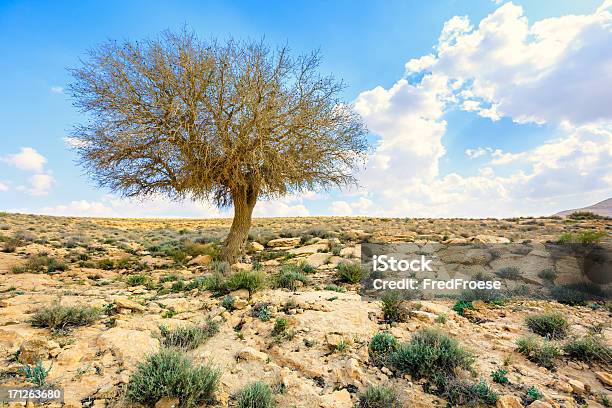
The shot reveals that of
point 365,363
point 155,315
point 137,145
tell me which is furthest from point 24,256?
point 365,363

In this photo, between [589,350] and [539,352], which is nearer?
[539,352]

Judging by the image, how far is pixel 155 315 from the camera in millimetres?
5656

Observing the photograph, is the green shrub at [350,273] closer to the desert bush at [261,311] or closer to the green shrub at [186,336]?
the desert bush at [261,311]

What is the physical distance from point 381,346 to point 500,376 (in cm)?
156

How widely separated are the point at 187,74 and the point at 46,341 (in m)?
8.42

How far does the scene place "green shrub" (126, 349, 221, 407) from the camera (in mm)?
3402

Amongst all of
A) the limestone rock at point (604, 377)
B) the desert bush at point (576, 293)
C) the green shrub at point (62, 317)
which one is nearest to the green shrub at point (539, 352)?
the limestone rock at point (604, 377)

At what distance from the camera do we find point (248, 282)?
7047mm

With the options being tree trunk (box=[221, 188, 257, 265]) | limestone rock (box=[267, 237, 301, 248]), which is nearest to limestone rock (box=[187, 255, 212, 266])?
tree trunk (box=[221, 188, 257, 265])

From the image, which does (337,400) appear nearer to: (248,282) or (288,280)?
(248,282)

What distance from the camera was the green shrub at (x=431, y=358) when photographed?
4.21 metres

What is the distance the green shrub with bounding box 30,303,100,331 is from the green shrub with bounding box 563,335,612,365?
7713 millimetres

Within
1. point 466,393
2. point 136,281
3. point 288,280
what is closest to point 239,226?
point 136,281

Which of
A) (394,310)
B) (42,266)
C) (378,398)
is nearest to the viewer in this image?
(378,398)
